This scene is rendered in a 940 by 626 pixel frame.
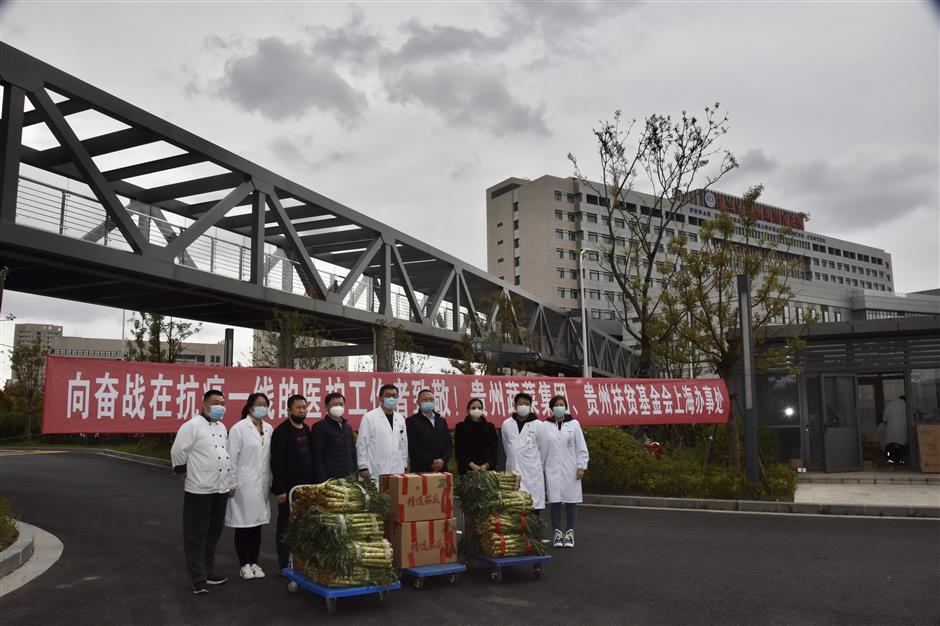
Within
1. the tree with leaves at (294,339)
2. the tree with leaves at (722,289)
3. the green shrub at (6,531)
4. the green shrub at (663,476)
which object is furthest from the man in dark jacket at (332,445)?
the tree with leaves at (294,339)

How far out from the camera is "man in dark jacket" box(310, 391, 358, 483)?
758 cm

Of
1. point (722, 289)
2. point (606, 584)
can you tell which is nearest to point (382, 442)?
Answer: point (606, 584)

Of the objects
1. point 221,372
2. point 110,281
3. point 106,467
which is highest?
point 110,281

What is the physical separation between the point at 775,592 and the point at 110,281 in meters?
15.2

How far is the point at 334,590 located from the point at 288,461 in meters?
1.79

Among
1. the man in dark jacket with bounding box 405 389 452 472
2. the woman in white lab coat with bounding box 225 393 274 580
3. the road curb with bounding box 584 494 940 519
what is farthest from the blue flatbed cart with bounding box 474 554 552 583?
the road curb with bounding box 584 494 940 519

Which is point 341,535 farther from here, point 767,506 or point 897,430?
point 897,430

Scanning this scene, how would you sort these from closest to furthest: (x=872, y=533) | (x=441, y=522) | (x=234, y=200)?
(x=441, y=522)
(x=872, y=533)
(x=234, y=200)

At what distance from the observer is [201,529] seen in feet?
22.5

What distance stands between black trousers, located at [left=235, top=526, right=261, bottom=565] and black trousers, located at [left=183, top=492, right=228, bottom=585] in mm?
289

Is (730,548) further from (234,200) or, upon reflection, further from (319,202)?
(319,202)

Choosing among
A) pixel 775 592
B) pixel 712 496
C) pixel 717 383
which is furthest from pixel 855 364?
pixel 775 592

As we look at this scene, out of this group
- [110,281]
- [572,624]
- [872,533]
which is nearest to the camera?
[572,624]

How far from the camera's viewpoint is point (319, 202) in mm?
21562
